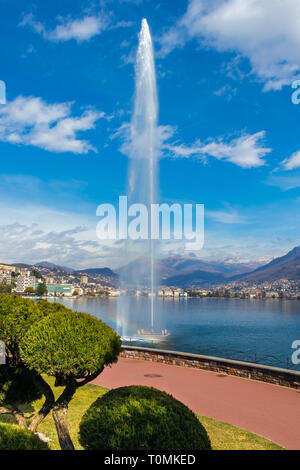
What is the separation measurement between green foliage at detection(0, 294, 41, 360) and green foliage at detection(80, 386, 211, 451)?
2.78m

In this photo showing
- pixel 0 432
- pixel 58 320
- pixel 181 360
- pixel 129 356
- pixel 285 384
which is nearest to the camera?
pixel 0 432

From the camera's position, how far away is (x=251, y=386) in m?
16.1

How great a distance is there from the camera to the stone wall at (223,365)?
15898 millimetres

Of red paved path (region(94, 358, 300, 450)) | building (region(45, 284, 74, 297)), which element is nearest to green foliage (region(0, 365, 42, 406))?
red paved path (region(94, 358, 300, 450))

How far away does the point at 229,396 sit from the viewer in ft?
47.6

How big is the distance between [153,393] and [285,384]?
11.5 meters

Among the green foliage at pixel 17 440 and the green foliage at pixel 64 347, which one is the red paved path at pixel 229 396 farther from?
the green foliage at pixel 17 440

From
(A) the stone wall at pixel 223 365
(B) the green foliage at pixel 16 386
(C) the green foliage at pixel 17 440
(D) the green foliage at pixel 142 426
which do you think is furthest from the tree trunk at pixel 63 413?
(A) the stone wall at pixel 223 365

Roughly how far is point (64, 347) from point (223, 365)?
43.9 ft

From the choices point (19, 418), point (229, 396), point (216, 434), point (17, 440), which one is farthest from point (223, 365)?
point (17, 440)

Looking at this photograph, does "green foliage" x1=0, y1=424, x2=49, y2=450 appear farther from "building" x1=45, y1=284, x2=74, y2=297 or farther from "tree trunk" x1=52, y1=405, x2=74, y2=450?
"building" x1=45, y1=284, x2=74, y2=297

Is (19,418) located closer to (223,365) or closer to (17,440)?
(17,440)
